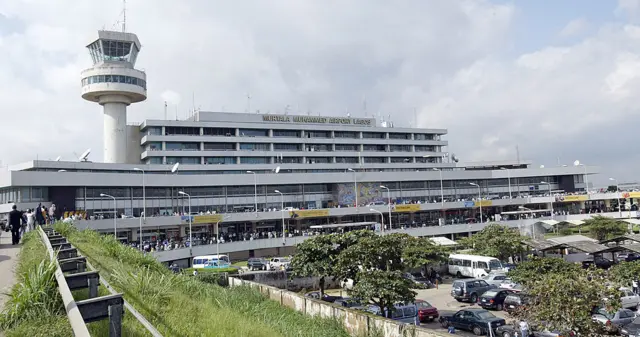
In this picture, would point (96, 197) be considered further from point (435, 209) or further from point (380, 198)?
point (435, 209)

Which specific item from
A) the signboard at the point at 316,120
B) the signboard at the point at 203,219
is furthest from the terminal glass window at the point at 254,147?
the signboard at the point at 203,219

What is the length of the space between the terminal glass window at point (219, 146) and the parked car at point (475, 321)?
2079 inches

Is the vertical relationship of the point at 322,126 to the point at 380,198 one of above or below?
above

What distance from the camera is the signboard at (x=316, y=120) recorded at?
78.2 m

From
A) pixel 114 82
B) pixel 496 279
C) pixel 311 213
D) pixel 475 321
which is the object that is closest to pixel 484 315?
pixel 475 321

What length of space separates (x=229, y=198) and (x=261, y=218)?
698 cm

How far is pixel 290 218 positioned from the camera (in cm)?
6194

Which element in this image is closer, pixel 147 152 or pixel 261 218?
pixel 261 218

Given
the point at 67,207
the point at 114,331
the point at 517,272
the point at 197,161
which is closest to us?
the point at 114,331

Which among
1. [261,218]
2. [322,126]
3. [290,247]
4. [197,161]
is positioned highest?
[322,126]

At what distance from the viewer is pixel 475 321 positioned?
23422 mm

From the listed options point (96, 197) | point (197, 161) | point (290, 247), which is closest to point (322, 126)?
point (197, 161)

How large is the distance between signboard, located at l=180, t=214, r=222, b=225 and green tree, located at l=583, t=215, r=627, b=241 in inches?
1722

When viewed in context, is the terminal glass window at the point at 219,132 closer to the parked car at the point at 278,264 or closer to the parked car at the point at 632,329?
the parked car at the point at 278,264
